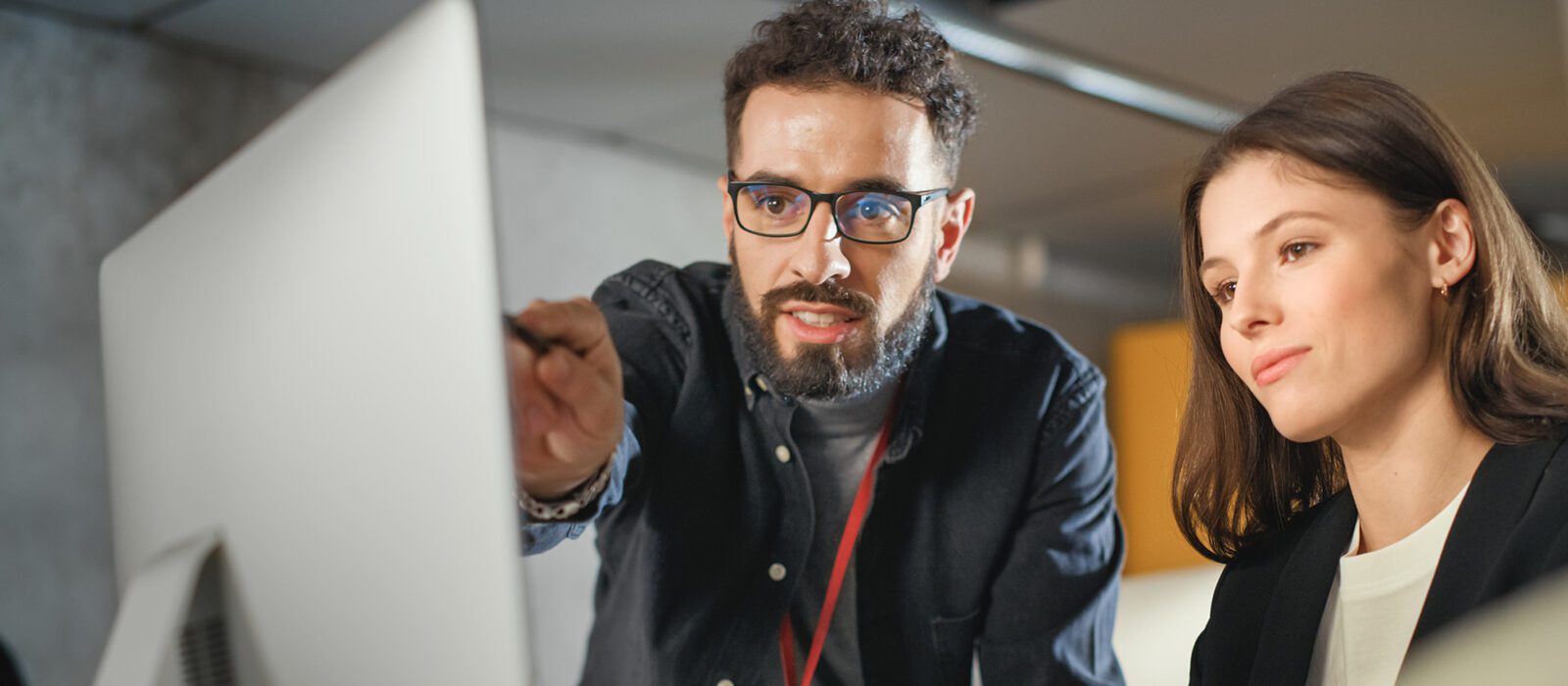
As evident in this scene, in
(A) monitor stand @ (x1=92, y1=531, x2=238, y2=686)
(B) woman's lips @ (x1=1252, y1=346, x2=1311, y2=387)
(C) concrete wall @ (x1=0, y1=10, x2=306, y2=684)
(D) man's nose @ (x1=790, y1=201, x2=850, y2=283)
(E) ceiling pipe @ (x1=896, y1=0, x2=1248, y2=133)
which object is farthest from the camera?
(C) concrete wall @ (x1=0, y1=10, x2=306, y2=684)

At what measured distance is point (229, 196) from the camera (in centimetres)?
82

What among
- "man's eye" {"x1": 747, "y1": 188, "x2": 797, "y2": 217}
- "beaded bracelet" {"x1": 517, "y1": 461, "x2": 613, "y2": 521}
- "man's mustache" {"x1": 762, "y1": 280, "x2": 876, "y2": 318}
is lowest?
"beaded bracelet" {"x1": 517, "y1": 461, "x2": 613, "y2": 521}

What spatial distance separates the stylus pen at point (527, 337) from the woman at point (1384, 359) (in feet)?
1.75

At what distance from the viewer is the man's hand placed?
3.13ft

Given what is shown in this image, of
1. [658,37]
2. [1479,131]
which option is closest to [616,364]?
[1479,131]

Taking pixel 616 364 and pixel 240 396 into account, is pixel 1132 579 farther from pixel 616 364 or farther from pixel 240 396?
pixel 240 396

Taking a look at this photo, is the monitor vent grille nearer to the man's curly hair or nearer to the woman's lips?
the man's curly hair

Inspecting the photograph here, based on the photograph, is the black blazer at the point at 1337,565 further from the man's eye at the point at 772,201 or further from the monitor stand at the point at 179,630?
the monitor stand at the point at 179,630

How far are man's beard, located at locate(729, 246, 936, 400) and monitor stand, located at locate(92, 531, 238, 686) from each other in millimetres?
561

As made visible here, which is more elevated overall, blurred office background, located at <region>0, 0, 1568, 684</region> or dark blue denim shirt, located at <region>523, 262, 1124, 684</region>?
blurred office background, located at <region>0, 0, 1568, 684</region>

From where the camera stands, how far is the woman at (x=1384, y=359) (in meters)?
0.93

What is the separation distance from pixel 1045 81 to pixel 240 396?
4.08 ft

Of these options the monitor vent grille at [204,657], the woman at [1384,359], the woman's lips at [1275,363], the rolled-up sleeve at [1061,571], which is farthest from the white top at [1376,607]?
the monitor vent grille at [204,657]

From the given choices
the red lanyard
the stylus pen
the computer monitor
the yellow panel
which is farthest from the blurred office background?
the computer monitor
